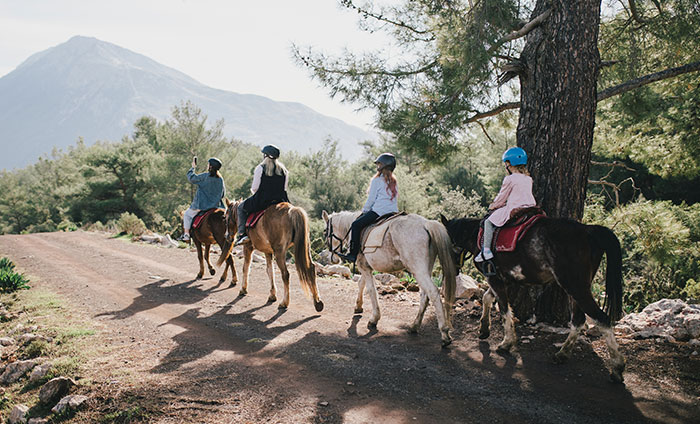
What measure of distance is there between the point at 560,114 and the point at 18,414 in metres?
7.41

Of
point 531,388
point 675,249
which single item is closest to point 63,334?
point 531,388

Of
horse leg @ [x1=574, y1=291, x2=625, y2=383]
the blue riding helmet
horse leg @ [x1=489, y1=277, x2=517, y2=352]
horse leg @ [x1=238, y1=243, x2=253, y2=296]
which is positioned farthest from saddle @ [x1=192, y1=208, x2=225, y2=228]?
horse leg @ [x1=574, y1=291, x2=625, y2=383]

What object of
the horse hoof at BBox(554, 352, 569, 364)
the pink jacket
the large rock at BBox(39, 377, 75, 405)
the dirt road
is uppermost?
the pink jacket

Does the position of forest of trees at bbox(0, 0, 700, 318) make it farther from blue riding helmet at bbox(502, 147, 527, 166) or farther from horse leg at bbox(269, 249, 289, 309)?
horse leg at bbox(269, 249, 289, 309)

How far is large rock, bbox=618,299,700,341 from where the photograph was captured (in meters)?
5.19

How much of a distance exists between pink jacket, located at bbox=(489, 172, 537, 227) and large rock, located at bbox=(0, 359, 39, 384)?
600 centimetres

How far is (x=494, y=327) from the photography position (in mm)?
6090

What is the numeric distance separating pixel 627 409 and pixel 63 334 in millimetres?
6944

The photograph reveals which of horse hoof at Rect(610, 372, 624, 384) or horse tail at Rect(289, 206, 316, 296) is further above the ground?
horse tail at Rect(289, 206, 316, 296)

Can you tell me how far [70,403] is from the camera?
394 cm

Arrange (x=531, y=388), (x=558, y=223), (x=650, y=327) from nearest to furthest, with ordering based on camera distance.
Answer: (x=531, y=388), (x=558, y=223), (x=650, y=327)

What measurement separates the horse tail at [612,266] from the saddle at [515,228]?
0.66 meters

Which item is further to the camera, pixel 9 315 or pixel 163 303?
pixel 163 303

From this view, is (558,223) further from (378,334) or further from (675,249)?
(675,249)
